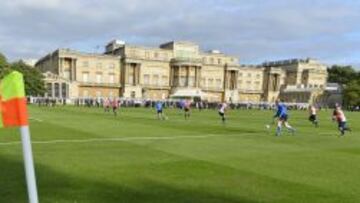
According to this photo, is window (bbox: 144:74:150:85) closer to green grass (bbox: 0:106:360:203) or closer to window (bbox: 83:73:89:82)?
window (bbox: 83:73:89:82)

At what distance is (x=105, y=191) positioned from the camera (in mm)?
10797

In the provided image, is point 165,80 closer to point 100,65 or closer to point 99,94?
point 100,65

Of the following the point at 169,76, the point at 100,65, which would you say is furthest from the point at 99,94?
the point at 169,76

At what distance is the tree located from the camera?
11485cm

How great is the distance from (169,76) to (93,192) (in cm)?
15589

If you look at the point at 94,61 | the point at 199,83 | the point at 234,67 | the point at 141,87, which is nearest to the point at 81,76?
the point at 94,61

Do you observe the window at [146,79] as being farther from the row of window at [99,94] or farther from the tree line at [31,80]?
the tree line at [31,80]

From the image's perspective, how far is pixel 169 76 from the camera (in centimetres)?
16625

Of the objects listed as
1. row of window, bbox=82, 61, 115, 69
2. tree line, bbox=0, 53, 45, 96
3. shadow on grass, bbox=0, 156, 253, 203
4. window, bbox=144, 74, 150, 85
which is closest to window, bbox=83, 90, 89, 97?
row of window, bbox=82, 61, 115, 69

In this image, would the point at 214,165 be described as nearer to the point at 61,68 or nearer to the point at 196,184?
the point at 196,184

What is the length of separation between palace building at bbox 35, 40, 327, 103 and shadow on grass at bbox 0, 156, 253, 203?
120372 millimetres

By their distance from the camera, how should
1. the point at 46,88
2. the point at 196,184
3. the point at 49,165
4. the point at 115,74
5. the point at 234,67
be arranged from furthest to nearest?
the point at 234,67 < the point at 115,74 < the point at 46,88 < the point at 49,165 < the point at 196,184

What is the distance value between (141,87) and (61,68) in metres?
26.2

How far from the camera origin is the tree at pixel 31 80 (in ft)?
377
